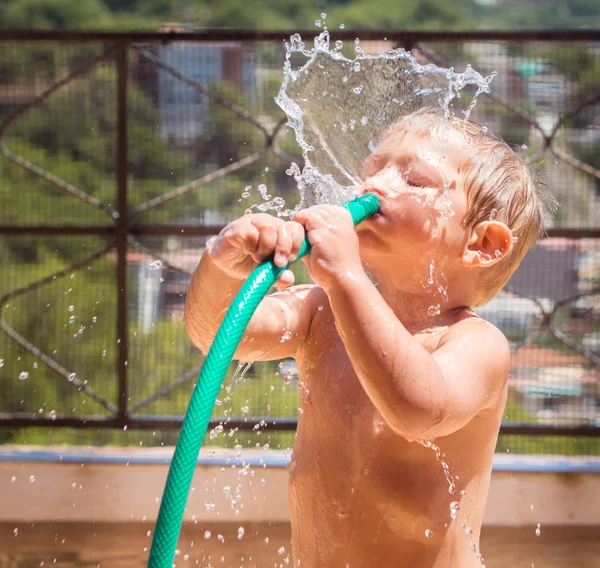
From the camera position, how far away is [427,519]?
1408mm

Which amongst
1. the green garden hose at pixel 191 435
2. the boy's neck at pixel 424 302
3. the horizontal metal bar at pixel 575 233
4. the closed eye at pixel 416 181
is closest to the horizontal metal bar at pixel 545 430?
the horizontal metal bar at pixel 575 233

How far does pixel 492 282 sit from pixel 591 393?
1680mm

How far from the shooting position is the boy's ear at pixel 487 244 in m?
1.39

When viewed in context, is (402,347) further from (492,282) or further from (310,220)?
(492,282)

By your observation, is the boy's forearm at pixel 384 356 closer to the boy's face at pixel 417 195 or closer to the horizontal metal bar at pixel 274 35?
the boy's face at pixel 417 195

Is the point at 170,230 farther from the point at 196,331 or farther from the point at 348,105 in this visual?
the point at 196,331

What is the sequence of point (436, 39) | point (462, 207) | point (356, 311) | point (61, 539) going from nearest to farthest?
point (356, 311)
point (462, 207)
point (61, 539)
point (436, 39)

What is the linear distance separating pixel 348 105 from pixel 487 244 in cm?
45

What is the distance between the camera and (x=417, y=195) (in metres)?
1.35

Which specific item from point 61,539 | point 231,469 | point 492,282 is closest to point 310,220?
point 492,282

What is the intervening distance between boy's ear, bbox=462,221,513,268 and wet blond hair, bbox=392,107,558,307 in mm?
18

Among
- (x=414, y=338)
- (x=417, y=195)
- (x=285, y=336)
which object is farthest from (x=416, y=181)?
(x=285, y=336)

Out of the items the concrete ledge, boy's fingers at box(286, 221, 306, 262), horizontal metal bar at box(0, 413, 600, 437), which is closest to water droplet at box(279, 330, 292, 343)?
boy's fingers at box(286, 221, 306, 262)

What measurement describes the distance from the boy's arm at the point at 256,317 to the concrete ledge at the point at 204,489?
1.16 meters
